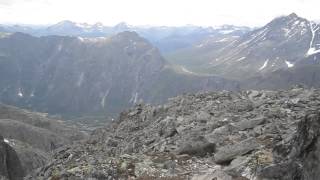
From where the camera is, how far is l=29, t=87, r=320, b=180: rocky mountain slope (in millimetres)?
30641

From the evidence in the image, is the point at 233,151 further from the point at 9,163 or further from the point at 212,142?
the point at 9,163

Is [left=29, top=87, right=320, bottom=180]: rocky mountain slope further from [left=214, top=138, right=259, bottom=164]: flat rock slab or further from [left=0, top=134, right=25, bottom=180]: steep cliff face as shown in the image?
[left=0, top=134, right=25, bottom=180]: steep cliff face

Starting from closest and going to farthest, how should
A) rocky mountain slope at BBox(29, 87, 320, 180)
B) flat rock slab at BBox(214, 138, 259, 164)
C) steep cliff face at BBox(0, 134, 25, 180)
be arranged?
rocky mountain slope at BBox(29, 87, 320, 180) < flat rock slab at BBox(214, 138, 259, 164) < steep cliff face at BBox(0, 134, 25, 180)

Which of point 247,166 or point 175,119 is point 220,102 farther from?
point 247,166

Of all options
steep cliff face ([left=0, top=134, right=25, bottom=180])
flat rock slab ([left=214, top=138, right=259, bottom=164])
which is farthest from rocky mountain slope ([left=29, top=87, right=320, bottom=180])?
steep cliff face ([left=0, top=134, right=25, bottom=180])

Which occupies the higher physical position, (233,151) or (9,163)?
(233,151)

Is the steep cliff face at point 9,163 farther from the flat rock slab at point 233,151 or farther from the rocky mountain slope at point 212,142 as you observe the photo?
the flat rock slab at point 233,151

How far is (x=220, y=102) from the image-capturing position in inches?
2625

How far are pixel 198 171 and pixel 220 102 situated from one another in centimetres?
2983

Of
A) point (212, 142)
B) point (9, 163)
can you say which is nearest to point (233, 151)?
point (212, 142)

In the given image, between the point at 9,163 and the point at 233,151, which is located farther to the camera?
the point at 9,163

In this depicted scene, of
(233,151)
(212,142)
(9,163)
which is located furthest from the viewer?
(9,163)

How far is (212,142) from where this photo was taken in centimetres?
4453

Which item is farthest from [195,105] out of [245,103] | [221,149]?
[221,149]
